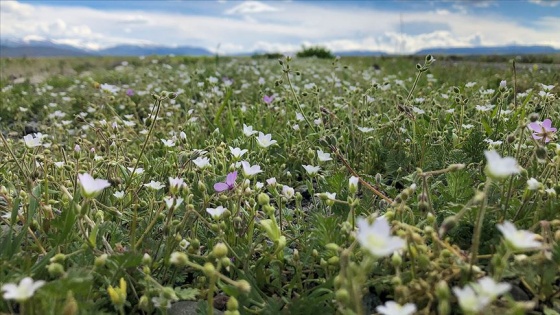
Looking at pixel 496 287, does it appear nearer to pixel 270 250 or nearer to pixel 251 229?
pixel 270 250

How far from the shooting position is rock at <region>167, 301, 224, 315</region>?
1.72m

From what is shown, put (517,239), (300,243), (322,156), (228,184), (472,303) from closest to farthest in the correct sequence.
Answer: (472,303)
(517,239)
(300,243)
(228,184)
(322,156)

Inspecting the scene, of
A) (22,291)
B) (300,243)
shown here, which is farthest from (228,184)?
Answer: (22,291)

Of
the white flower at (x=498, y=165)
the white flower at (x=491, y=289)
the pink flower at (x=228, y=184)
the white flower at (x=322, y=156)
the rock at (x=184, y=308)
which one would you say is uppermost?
the white flower at (x=498, y=165)

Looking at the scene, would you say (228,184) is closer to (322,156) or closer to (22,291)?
(322,156)

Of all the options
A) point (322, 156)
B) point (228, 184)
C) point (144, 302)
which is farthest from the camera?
point (322, 156)

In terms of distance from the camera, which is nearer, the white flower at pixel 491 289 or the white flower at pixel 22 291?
the white flower at pixel 491 289

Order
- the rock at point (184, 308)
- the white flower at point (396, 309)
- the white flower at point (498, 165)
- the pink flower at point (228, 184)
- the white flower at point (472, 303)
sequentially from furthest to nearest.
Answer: the pink flower at point (228, 184), the rock at point (184, 308), the white flower at point (498, 165), the white flower at point (396, 309), the white flower at point (472, 303)

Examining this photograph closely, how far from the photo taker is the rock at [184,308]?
5.64ft

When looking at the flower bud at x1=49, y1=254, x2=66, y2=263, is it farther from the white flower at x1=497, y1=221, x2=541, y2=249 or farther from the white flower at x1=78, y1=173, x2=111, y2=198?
the white flower at x1=497, y1=221, x2=541, y2=249

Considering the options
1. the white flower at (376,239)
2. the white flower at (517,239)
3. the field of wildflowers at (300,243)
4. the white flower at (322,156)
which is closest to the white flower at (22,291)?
the field of wildflowers at (300,243)

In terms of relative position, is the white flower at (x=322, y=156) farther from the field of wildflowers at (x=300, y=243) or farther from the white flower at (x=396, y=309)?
the white flower at (x=396, y=309)

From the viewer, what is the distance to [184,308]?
1.74 m

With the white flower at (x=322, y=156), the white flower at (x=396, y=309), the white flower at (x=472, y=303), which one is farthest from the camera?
the white flower at (x=322, y=156)
